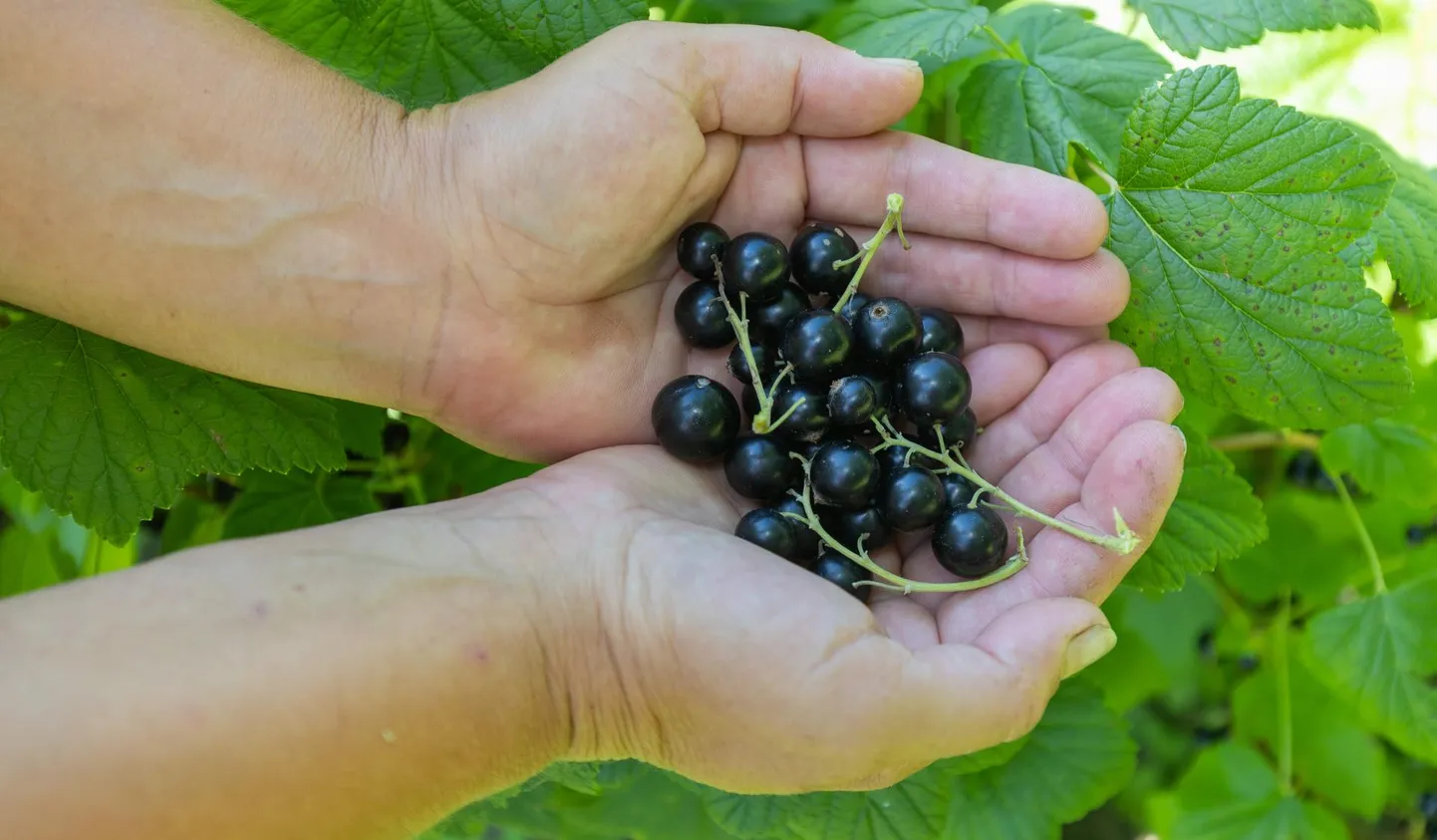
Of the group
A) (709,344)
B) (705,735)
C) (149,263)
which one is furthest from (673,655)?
(149,263)

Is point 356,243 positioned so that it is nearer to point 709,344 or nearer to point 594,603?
point 709,344

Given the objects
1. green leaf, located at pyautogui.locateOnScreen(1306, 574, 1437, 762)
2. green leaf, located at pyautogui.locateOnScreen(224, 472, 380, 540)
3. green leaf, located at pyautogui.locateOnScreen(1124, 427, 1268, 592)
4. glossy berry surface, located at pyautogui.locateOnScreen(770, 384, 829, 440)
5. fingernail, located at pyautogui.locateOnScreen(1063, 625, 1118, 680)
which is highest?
glossy berry surface, located at pyautogui.locateOnScreen(770, 384, 829, 440)

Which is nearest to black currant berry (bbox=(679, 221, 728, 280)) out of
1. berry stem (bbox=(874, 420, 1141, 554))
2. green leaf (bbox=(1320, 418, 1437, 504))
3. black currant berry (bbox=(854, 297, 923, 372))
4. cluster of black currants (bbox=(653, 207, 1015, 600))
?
cluster of black currants (bbox=(653, 207, 1015, 600))

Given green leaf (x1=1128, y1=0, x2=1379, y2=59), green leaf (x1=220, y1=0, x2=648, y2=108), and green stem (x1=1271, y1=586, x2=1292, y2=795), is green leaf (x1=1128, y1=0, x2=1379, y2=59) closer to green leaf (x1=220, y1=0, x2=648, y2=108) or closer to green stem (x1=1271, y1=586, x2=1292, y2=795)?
green leaf (x1=220, y1=0, x2=648, y2=108)

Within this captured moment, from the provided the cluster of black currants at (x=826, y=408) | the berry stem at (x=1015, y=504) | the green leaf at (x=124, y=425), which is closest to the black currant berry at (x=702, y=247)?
the cluster of black currants at (x=826, y=408)

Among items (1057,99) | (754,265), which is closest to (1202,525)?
(1057,99)

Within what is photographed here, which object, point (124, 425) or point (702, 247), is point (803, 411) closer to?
point (702, 247)
